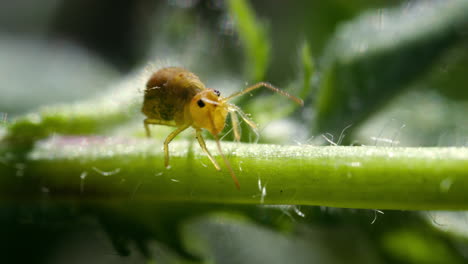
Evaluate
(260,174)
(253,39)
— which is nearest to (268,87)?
(253,39)

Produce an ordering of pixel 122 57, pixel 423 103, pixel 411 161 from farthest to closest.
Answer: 1. pixel 122 57
2. pixel 423 103
3. pixel 411 161

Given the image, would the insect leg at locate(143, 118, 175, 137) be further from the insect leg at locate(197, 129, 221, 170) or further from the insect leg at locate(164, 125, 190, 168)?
the insect leg at locate(197, 129, 221, 170)

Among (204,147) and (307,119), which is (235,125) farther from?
(307,119)

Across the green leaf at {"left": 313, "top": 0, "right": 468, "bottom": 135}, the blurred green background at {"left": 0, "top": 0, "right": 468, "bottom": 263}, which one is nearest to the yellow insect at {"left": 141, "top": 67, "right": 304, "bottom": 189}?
the blurred green background at {"left": 0, "top": 0, "right": 468, "bottom": 263}

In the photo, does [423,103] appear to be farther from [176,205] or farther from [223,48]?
[176,205]

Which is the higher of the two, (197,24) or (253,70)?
(197,24)

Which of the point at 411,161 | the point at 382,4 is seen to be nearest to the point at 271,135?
the point at 411,161

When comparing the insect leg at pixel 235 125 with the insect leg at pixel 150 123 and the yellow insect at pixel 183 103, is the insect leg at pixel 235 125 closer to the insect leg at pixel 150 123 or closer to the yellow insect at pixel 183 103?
the yellow insect at pixel 183 103

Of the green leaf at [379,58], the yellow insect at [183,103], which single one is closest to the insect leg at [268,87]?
the yellow insect at [183,103]
